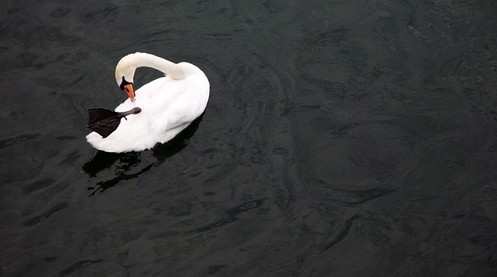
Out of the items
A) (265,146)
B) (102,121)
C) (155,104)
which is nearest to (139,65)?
(155,104)

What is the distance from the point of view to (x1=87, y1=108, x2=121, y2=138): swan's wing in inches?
275

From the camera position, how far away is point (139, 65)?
7.83 meters

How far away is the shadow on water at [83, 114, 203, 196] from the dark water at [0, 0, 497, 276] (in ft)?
0.07

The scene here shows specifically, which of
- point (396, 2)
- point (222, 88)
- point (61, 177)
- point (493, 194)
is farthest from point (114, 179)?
point (396, 2)

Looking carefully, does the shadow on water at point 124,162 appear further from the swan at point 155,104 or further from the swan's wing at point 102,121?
the swan's wing at point 102,121

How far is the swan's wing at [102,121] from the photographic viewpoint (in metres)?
6.98

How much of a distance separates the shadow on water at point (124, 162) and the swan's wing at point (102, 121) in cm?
64

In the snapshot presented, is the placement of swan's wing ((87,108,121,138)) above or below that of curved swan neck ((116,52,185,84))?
below

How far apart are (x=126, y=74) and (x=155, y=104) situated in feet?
1.70

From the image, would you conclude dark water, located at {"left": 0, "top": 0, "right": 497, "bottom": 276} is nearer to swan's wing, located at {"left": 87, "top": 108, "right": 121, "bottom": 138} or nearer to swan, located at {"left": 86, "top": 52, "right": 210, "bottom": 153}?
swan, located at {"left": 86, "top": 52, "right": 210, "bottom": 153}

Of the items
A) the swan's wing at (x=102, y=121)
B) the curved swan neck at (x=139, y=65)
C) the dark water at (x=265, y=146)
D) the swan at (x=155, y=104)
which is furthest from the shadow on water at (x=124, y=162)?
the curved swan neck at (x=139, y=65)

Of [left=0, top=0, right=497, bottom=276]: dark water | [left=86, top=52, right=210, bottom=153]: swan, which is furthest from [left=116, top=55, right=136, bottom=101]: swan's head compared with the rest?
[left=0, top=0, right=497, bottom=276]: dark water

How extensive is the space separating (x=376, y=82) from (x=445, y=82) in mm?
983

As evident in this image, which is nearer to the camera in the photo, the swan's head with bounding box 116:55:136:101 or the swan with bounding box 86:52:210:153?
the swan with bounding box 86:52:210:153
